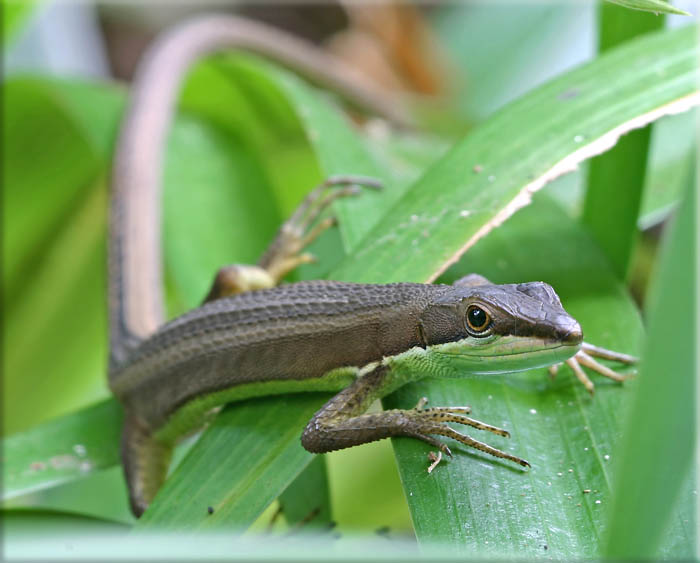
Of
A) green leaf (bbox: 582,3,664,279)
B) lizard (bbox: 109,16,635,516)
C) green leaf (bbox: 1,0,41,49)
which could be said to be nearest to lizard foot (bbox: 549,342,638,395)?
lizard (bbox: 109,16,635,516)

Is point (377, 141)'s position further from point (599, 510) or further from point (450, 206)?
point (599, 510)

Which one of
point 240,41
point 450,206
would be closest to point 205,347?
point 450,206

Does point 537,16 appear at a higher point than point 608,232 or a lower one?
higher

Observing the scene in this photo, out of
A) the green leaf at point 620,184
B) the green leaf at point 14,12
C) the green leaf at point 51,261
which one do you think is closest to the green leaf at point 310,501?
the green leaf at point 620,184

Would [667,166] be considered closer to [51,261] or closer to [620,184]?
[620,184]

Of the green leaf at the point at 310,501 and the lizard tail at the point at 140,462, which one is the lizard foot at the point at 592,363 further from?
the lizard tail at the point at 140,462
